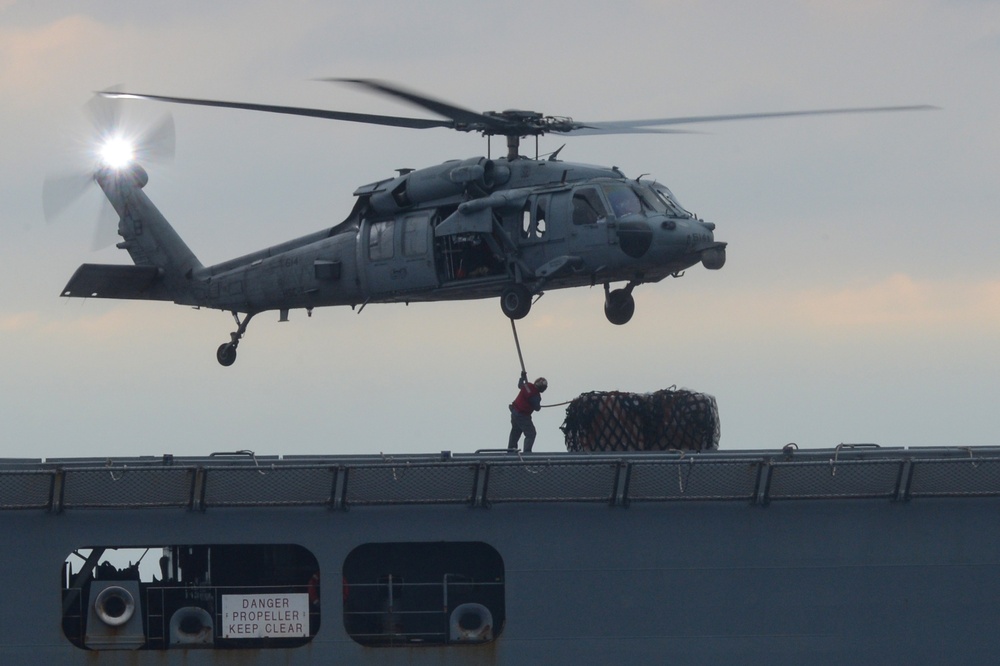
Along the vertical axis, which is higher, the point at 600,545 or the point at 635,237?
the point at 635,237

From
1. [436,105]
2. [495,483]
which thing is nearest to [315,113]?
[436,105]

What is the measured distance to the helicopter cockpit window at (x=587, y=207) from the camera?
2367 cm

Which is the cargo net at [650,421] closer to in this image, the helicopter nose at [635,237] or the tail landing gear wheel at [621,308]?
the helicopter nose at [635,237]

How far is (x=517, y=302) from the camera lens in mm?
24125

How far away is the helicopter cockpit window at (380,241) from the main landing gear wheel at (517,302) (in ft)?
8.15

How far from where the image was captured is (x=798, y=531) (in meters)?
16.1

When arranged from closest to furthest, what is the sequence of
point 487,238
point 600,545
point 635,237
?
1. point 600,545
2. point 635,237
3. point 487,238

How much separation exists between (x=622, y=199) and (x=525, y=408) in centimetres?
423

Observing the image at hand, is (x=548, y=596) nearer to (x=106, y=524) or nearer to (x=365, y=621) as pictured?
(x=365, y=621)

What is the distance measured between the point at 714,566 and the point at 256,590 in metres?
5.15

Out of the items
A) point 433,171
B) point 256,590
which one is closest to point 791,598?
point 256,590

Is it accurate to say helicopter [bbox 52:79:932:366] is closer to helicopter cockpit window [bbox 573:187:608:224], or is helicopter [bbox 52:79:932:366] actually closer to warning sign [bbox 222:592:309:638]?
helicopter cockpit window [bbox 573:187:608:224]

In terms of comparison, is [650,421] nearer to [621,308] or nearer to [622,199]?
[621,308]

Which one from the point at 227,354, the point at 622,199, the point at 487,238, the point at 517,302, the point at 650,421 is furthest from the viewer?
the point at 227,354
